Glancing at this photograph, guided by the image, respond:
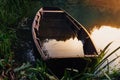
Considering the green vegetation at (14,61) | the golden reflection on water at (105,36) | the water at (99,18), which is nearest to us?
the green vegetation at (14,61)

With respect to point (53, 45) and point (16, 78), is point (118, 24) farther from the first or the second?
point (16, 78)

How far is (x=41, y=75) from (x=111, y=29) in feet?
24.4

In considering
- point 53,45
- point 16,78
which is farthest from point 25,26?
point 16,78

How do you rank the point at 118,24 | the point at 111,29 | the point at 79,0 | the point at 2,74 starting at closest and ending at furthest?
the point at 2,74 < the point at 111,29 < the point at 118,24 < the point at 79,0

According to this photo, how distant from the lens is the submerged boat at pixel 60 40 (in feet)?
21.2

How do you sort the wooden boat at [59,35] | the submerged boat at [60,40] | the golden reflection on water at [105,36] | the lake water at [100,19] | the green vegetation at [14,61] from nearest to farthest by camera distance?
the green vegetation at [14,61] → the submerged boat at [60,40] → the wooden boat at [59,35] → the golden reflection on water at [105,36] → the lake water at [100,19]

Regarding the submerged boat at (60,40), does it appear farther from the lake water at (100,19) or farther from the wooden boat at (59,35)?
the lake water at (100,19)

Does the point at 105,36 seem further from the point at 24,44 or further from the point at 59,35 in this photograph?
the point at 24,44

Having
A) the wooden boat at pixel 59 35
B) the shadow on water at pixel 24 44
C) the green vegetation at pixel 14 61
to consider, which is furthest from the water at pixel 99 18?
the green vegetation at pixel 14 61

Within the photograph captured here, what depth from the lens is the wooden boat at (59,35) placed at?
8.41m

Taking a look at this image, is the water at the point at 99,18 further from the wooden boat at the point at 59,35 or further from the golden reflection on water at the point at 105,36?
the wooden boat at the point at 59,35

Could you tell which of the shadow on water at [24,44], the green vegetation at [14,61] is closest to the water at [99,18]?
the shadow on water at [24,44]

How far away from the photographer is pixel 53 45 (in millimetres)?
9227

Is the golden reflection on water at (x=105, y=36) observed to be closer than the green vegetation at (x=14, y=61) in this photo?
No
